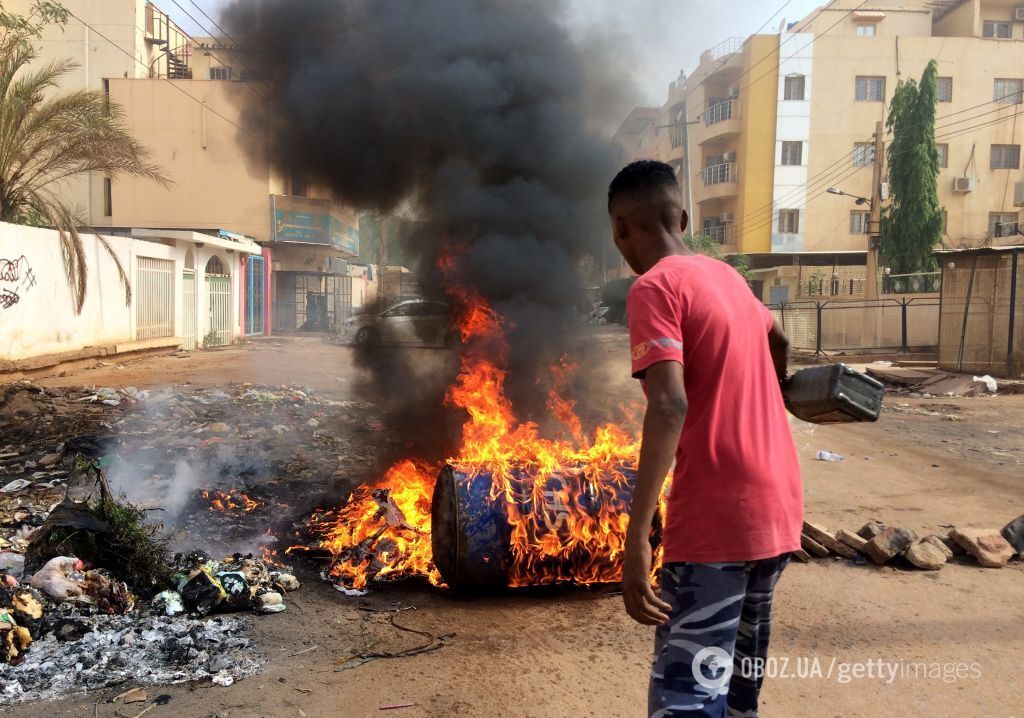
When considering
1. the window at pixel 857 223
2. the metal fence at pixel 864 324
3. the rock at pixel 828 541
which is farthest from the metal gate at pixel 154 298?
the window at pixel 857 223

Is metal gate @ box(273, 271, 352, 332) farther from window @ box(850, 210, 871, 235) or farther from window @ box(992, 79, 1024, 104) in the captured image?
window @ box(992, 79, 1024, 104)

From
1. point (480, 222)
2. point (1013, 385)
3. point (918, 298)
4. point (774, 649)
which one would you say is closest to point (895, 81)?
point (918, 298)

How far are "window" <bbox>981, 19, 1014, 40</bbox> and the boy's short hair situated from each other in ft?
149

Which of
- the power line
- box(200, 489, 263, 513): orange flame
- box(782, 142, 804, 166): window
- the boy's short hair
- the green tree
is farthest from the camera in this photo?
box(782, 142, 804, 166): window

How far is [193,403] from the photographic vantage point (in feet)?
30.9

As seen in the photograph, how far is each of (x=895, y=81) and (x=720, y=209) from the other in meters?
9.96

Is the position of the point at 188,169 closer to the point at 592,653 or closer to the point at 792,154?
the point at 592,653

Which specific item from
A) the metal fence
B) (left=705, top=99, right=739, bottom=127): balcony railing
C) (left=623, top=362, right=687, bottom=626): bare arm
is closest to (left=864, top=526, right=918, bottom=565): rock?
(left=623, top=362, right=687, bottom=626): bare arm

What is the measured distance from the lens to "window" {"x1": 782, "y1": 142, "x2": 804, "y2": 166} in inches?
1411

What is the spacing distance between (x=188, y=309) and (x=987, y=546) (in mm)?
18465

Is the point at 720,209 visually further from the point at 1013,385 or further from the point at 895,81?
the point at 1013,385

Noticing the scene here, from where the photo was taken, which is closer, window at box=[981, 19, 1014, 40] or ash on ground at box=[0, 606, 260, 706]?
ash on ground at box=[0, 606, 260, 706]

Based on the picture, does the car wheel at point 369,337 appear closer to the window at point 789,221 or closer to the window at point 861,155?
the window at point 789,221

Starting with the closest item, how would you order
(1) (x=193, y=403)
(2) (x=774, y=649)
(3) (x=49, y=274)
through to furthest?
(2) (x=774, y=649), (1) (x=193, y=403), (3) (x=49, y=274)
